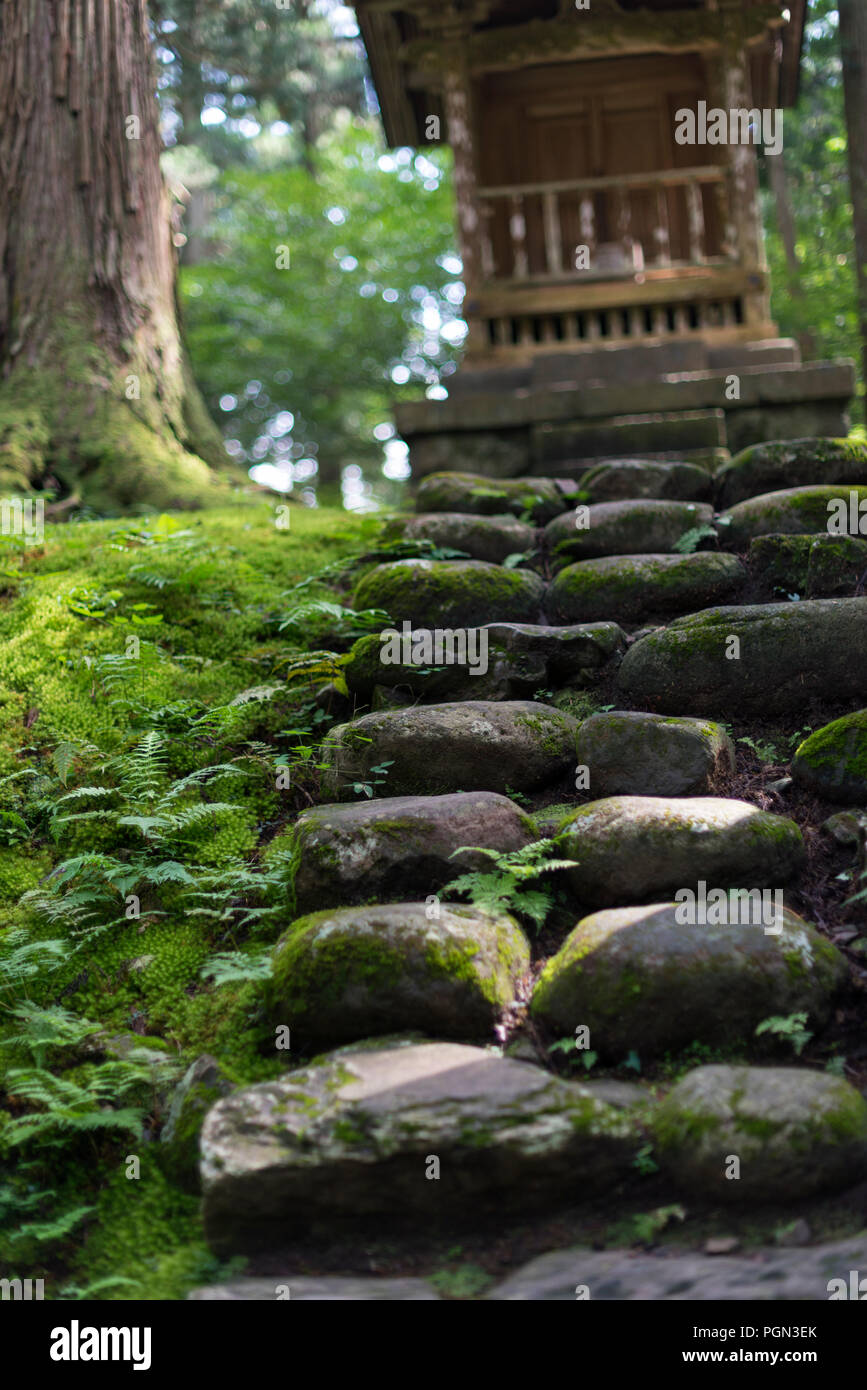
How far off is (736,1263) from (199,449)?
24.2ft

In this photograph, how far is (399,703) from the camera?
4.79 metres

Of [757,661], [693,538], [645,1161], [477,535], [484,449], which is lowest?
[645,1161]

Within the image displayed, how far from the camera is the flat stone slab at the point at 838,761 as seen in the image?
3770 millimetres

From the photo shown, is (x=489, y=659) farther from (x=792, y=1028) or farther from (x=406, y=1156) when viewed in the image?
(x=406, y=1156)

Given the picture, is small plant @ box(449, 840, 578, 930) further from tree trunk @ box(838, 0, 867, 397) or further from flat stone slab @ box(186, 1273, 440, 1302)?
tree trunk @ box(838, 0, 867, 397)

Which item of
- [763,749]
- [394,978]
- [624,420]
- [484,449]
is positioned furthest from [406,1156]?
[484,449]

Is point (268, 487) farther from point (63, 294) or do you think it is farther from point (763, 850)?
point (763, 850)

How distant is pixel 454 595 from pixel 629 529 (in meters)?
1.17

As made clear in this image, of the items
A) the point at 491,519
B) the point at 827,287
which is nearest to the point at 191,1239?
the point at 491,519

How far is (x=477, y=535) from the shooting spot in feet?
19.6

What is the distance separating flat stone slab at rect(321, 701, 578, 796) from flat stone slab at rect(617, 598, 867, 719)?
1.68 ft

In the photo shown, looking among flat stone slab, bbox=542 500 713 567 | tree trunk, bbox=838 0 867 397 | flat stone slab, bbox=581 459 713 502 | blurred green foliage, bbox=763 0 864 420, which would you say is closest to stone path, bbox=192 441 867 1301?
flat stone slab, bbox=542 500 713 567

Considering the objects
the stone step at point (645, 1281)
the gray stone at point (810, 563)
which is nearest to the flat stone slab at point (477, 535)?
the gray stone at point (810, 563)
